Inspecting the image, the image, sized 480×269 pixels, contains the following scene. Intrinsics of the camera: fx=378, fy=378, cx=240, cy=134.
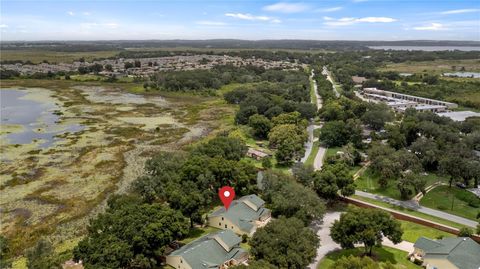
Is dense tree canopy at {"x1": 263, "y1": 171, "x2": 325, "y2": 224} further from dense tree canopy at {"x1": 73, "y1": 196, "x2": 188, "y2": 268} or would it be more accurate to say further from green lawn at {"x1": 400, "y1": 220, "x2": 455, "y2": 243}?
dense tree canopy at {"x1": 73, "y1": 196, "x2": 188, "y2": 268}

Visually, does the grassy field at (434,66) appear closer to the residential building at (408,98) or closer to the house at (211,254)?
the residential building at (408,98)

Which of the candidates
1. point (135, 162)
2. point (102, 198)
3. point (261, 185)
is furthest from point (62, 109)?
point (261, 185)

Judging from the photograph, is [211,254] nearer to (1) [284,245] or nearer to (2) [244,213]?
(1) [284,245]

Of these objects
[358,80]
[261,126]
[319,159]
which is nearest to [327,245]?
[319,159]

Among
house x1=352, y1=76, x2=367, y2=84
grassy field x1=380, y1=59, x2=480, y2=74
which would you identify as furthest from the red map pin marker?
grassy field x1=380, y1=59, x2=480, y2=74

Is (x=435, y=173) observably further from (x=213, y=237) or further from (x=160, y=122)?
(x=160, y=122)

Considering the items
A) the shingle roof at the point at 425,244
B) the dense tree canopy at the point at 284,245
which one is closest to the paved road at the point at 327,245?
the shingle roof at the point at 425,244
